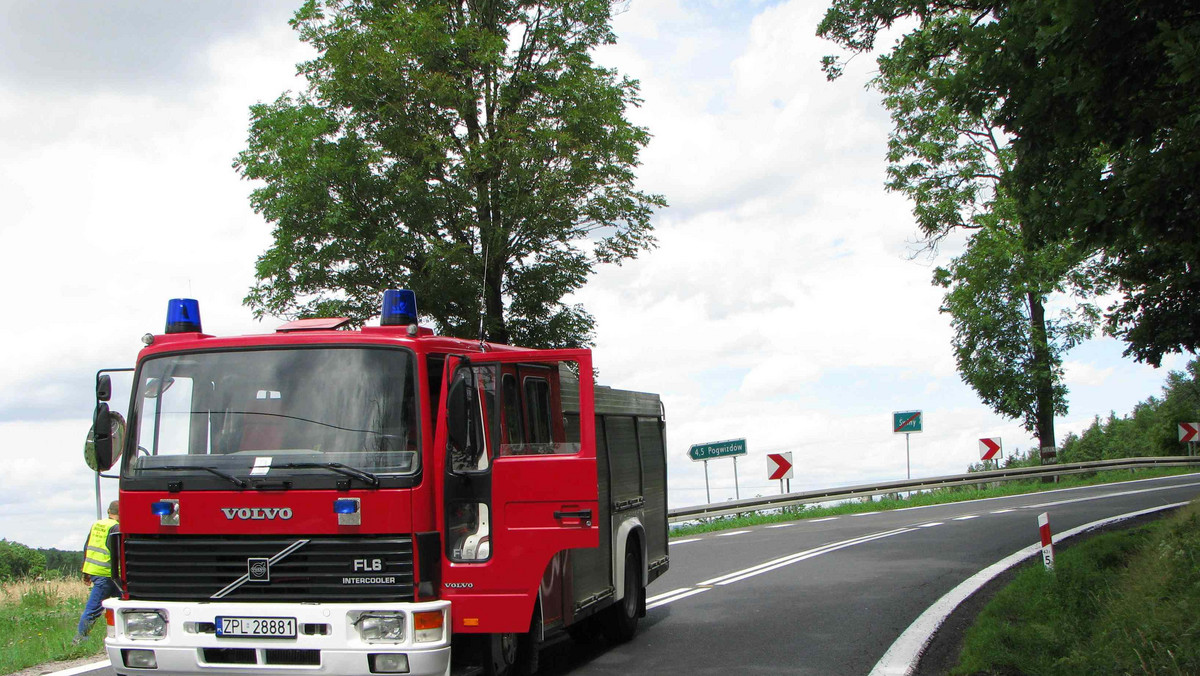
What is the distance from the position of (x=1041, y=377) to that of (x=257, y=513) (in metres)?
31.7

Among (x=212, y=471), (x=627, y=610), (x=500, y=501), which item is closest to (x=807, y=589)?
(x=627, y=610)

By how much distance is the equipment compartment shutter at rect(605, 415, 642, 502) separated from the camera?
29.8 ft

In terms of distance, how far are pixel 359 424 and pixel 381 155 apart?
19.6 m

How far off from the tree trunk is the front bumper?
31159 millimetres

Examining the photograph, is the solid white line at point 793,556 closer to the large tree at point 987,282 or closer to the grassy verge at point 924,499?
the grassy verge at point 924,499

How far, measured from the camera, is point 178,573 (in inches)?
261

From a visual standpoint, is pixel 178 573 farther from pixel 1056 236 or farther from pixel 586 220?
pixel 586 220

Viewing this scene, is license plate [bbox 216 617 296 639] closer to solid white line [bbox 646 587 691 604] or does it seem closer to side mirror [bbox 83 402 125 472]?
side mirror [bbox 83 402 125 472]

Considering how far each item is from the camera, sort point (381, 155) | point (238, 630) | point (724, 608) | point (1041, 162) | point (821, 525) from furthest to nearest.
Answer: point (381, 155) < point (821, 525) < point (1041, 162) < point (724, 608) < point (238, 630)

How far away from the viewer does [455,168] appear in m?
24.8

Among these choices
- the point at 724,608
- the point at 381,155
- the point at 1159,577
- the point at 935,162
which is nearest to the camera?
the point at 1159,577

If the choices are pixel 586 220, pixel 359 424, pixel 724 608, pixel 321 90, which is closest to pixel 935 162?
pixel 586 220

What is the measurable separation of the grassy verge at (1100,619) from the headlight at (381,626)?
387 cm

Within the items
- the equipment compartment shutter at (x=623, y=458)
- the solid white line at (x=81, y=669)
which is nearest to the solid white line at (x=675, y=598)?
the equipment compartment shutter at (x=623, y=458)
